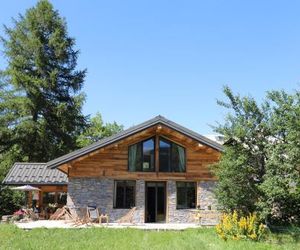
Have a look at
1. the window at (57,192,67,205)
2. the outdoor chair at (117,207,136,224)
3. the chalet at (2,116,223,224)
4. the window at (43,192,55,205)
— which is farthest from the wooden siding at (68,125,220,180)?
the window at (43,192,55,205)

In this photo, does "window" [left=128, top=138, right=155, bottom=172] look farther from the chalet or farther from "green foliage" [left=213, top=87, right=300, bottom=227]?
"green foliage" [left=213, top=87, right=300, bottom=227]

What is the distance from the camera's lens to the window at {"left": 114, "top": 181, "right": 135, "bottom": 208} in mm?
22516

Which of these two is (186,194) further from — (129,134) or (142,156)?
(129,134)

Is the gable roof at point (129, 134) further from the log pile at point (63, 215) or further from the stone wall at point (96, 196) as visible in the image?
the log pile at point (63, 215)

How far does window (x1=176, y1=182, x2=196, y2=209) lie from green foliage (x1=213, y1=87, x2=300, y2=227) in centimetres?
560

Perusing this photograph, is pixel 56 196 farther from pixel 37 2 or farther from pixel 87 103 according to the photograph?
pixel 37 2

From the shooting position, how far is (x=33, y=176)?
26016 millimetres

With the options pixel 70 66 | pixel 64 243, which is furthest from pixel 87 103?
pixel 64 243

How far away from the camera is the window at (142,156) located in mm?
22750

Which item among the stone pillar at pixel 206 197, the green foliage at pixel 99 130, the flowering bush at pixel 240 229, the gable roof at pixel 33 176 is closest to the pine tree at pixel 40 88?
the gable roof at pixel 33 176

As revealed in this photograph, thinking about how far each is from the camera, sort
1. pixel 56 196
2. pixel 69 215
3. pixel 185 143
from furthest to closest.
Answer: pixel 56 196 < pixel 185 143 < pixel 69 215

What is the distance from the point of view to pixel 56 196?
2675 cm

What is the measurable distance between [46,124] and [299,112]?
916 inches

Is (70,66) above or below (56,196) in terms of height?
above
